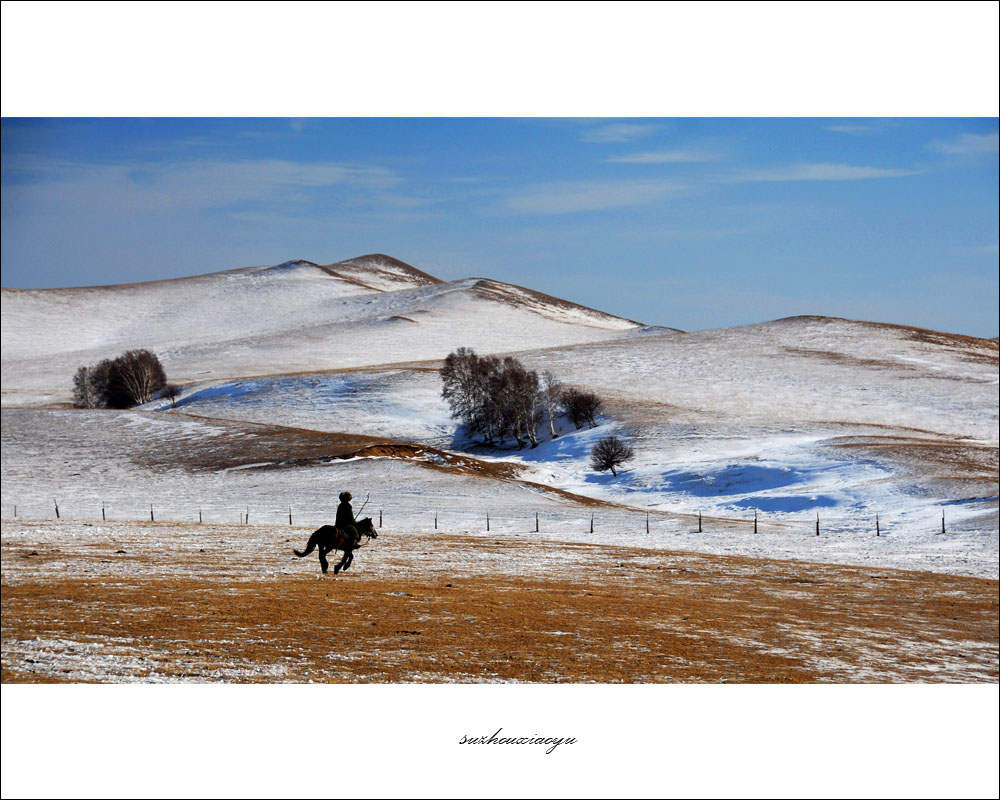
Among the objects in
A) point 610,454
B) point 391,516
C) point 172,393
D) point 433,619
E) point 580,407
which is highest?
point 172,393

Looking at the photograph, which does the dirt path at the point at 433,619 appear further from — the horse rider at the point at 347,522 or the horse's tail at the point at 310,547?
the horse rider at the point at 347,522

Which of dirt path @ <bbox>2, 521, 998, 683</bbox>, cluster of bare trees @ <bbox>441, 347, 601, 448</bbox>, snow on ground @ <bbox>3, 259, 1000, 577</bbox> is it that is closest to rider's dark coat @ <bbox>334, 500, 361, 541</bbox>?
dirt path @ <bbox>2, 521, 998, 683</bbox>

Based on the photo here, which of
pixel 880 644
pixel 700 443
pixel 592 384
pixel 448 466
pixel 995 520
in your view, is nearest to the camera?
pixel 880 644

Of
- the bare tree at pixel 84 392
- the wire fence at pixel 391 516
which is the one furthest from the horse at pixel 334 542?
the bare tree at pixel 84 392

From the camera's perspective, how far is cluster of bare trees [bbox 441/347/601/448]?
1530cm

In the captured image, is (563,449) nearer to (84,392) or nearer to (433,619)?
(433,619)

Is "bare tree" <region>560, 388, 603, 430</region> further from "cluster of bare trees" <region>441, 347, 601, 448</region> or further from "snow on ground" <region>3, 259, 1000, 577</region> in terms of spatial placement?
"snow on ground" <region>3, 259, 1000, 577</region>

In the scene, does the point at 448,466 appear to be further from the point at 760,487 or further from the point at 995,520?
the point at 995,520

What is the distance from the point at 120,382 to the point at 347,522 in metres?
13.4

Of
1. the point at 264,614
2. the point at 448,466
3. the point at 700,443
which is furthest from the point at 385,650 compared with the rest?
the point at 700,443

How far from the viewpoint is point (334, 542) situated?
10.9 m

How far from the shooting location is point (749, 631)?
40.1 ft

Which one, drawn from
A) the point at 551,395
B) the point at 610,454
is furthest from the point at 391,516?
the point at 551,395

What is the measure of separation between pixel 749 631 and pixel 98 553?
31.4ft
